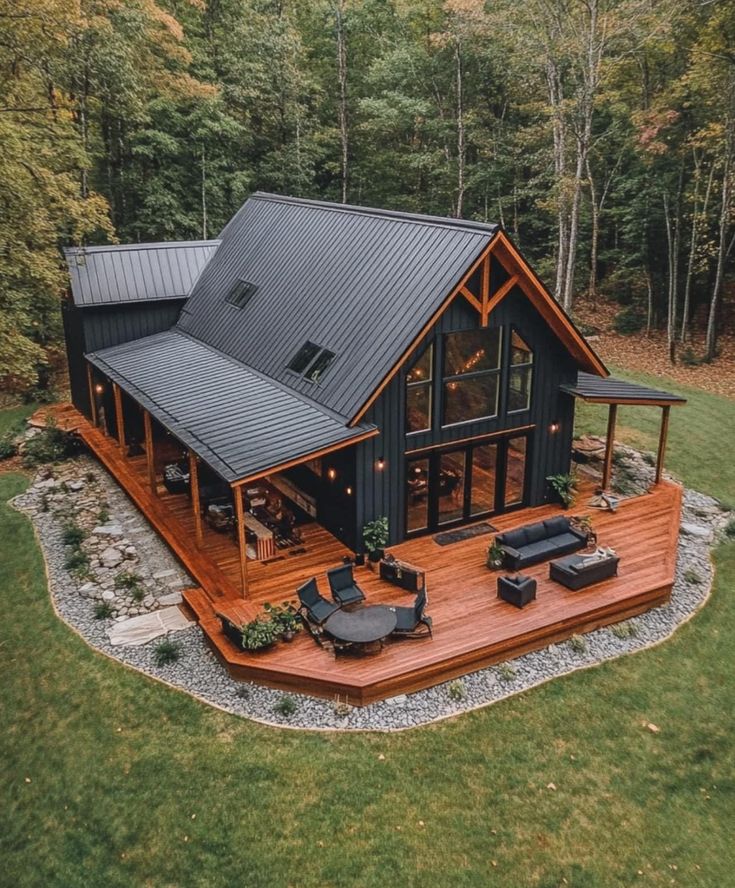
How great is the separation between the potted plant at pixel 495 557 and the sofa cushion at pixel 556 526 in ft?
3.72

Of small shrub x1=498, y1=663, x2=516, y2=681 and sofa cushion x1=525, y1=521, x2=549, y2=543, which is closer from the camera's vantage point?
small shrub x1=498, y1=663, x2=516, y2=681

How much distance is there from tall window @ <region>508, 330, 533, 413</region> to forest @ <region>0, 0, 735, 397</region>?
9.89 meters

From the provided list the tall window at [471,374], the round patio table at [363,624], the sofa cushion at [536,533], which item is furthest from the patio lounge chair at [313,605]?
the tall window at [471,374]

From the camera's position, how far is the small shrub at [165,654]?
1030 centimetres

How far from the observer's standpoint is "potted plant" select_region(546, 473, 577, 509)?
14430 millimetres

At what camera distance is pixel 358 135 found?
31.7 meters

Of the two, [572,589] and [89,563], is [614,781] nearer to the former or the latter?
[572,589]

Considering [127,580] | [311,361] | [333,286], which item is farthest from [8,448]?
[333,286]

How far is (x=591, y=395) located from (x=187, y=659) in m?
8.75

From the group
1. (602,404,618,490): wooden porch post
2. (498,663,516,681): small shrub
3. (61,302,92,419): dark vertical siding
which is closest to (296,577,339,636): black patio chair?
(498,663,516,681): small shrub

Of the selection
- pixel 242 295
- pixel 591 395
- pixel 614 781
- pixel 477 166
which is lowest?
pixel 614 781

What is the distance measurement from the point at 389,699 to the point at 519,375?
667 cm

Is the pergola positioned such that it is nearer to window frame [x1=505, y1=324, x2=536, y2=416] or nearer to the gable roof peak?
window frame [x1=505, y1=324, x2=536, y2=416]

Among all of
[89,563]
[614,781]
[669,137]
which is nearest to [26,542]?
[89,563]
